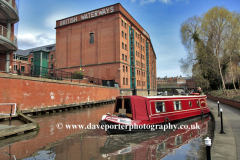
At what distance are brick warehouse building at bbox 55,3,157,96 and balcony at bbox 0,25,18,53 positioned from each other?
1813 cm

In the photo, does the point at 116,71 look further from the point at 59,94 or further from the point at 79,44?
the point at 59,94

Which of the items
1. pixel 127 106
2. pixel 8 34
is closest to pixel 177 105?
pixel 127 106

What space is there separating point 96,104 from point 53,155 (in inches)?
804

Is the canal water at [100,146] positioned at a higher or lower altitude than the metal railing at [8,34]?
lower

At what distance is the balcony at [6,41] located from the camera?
1524cm

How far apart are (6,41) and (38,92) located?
5.55 meters

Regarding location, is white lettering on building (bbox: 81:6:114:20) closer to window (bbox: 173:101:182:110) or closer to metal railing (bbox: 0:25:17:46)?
metal railing (bbox: 0:25:17:46)

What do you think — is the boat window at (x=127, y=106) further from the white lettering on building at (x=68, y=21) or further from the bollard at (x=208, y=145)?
the white lettering on building at (x=68, y=21)

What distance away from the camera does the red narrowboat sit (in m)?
8.19

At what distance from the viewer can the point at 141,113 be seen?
902 cm

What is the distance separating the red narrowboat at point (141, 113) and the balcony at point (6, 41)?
42.0 feet

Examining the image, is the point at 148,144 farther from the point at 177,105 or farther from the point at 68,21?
the point at 68,21

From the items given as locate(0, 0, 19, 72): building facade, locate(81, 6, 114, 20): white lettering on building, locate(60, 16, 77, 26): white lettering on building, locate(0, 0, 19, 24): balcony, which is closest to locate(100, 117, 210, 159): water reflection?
locate(0, 0, 19, 72): building facade

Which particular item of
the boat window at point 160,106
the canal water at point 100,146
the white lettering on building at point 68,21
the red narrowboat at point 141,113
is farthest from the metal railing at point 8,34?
the white lettering on building at point 68,21
